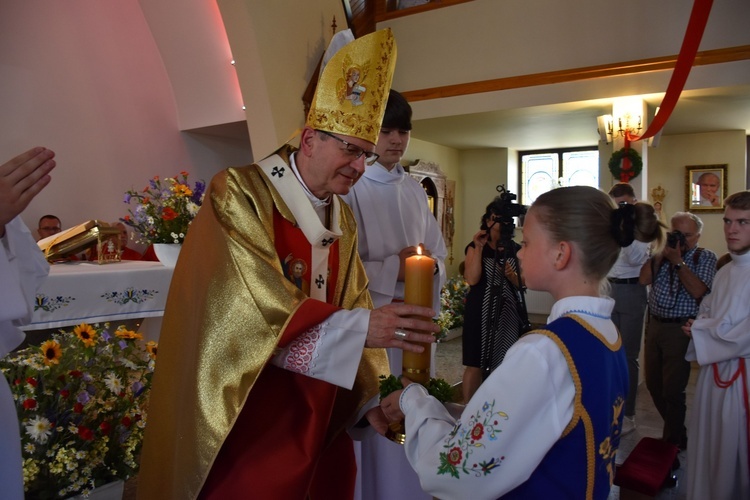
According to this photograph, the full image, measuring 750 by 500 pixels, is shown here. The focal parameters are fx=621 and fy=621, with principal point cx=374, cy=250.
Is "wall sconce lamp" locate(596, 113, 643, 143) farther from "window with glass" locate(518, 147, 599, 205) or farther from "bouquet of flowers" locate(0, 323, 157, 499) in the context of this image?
"bouquet of flowers" locate(0, 323, 157, 499)

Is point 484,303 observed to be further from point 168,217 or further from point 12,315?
point 12,315

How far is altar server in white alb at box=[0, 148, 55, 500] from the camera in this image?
61.0 inches

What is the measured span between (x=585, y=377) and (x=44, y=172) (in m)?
1.41

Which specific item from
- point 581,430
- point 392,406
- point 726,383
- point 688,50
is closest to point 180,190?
point 392,406

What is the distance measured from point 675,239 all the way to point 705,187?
5.81 meters

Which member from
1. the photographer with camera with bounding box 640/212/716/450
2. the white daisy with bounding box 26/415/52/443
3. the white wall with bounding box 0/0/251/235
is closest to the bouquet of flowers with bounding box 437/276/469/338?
the white wall with bounding box 0/0/251/235

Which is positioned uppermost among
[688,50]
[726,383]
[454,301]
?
[688,50]

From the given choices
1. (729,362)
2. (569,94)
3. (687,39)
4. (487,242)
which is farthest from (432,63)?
(729,362)

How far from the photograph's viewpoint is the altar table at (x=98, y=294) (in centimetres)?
359

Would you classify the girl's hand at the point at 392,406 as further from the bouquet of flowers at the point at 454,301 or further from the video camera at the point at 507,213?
the bouquet of flowers at the point at 454,301

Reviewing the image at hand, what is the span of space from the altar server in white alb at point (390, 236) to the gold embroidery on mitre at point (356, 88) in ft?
1.59

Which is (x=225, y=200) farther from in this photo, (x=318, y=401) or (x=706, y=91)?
(x=706, y=91)

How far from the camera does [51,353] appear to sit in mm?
2551

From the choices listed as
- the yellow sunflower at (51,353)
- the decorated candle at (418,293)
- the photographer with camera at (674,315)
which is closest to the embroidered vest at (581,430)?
the decorated candle at (418,293)
